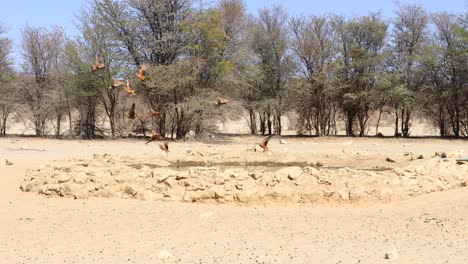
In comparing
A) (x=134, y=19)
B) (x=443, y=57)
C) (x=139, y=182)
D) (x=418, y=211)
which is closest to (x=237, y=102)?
(x=134, y=19)

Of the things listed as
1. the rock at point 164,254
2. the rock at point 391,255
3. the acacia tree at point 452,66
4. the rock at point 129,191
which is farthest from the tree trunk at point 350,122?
the rock at point 164,254

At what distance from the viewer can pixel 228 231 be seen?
9.02 meters

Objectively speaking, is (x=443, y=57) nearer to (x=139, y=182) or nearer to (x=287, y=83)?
(x=287, y=83)

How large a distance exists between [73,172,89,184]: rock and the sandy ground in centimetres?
64

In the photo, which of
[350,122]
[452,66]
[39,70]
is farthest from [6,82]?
[452,66]

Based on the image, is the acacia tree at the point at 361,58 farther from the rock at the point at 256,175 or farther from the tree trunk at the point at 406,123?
the rock at the point at 256,175

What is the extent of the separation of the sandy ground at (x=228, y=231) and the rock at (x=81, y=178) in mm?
643

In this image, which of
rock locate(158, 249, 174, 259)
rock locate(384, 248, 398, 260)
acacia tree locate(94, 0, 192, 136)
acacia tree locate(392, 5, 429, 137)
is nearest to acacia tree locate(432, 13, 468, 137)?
acacia tree locate(392, 5, 429, 137)

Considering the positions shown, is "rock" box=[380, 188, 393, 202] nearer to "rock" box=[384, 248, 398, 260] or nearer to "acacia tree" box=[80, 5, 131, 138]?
"rock" box=[384, 248, 398, 260]

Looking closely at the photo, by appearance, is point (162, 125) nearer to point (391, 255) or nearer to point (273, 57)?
point (273, 57)

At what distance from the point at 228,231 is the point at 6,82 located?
25216 mm

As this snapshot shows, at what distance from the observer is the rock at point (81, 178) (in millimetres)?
12523

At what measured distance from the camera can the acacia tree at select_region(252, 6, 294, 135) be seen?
34.1m

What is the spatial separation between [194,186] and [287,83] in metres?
23.0
